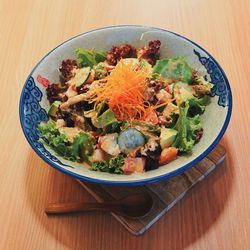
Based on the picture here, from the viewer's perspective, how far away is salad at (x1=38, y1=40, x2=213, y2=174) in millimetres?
1129

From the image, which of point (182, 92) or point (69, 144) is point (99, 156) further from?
point (182, 92)

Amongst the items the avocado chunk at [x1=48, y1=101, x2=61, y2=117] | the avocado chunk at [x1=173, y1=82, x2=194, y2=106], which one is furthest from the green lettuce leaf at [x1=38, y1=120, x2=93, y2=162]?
the avocado chunk at [x1=173, y1=82, x2=194, y2=106]

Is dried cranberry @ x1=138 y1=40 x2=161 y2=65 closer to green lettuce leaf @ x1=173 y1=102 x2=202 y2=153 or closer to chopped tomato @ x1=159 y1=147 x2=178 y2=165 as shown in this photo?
green lettuce leaf @ x1=173 y1=102 x2=202 y2=153

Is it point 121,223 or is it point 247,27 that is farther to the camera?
point 247,27

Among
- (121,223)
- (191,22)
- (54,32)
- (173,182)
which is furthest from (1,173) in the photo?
(191,22)

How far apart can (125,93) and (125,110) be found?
56mm

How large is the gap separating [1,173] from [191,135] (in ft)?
2.14

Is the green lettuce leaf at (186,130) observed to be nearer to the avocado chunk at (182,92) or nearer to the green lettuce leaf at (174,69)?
the avocado chunk at (182,92)

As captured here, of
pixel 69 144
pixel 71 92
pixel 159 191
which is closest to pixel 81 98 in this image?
pixel 71 92

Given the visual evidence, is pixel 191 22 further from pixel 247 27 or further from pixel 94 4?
pixel 94 4

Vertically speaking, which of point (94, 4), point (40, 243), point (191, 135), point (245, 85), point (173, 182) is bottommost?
point (40, 243)

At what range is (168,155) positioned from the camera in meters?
1.10

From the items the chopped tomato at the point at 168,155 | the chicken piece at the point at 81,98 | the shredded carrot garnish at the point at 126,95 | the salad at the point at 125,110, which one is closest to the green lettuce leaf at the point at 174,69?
the salad at the point at 125,110

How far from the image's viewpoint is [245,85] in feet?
4.71
